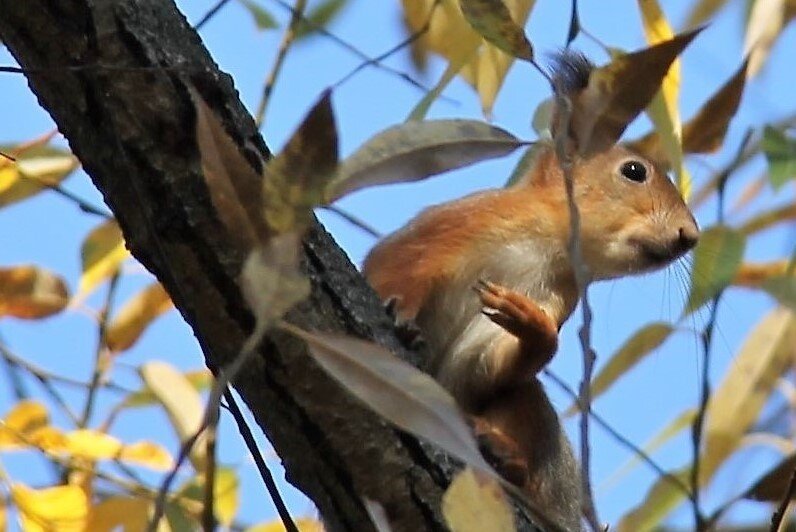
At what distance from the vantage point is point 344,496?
1.31 meters

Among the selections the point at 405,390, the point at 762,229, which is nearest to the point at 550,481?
the point at 762,229

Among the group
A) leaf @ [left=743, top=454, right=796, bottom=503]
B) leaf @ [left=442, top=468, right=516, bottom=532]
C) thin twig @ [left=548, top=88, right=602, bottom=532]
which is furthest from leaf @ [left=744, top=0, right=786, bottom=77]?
leaf @ [left=442, top=468, right=516, bottom=532]

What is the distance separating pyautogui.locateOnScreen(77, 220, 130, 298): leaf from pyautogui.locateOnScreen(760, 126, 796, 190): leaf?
807 mm

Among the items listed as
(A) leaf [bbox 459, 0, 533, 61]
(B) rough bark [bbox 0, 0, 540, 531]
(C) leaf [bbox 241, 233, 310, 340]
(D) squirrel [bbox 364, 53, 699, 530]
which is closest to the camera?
(C) leaf [bbox 241, 233, 310, 340]

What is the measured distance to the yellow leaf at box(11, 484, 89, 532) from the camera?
56.8 inches

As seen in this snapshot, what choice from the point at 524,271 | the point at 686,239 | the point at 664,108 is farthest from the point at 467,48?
the point at 686,239

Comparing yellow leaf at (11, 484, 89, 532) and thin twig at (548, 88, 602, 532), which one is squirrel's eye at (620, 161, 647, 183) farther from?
thin twig at (548, 88, 602, 532)

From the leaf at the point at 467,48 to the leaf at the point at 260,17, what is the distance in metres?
0.21

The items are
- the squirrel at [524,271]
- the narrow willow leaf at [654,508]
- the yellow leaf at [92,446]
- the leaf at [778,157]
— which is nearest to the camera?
the yellow leaf at [92,446]

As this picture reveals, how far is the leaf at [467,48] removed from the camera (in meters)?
1.53

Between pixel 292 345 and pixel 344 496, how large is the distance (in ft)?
0.52

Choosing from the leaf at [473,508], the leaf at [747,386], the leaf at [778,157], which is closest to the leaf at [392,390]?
the leaf at [473,508]

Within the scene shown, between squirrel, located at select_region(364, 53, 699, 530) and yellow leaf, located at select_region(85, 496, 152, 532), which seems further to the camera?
squirrel, located at select_region(364, 53, 699, 530)

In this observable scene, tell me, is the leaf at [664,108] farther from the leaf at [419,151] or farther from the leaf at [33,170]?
the leaf at [33,170]
